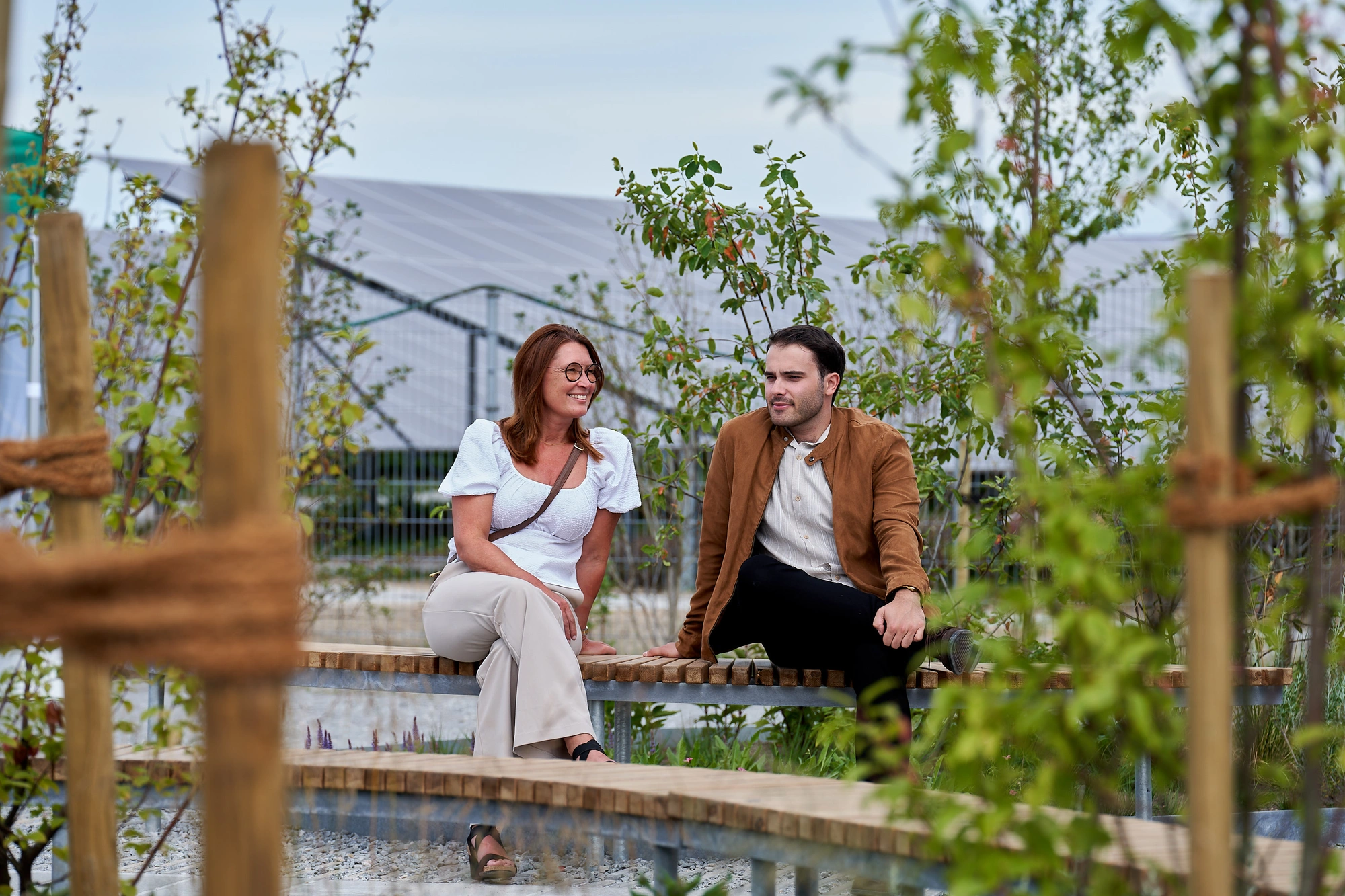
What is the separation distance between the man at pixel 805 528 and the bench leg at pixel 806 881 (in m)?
1.10

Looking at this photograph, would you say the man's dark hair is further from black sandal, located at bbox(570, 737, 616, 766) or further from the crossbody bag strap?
black sandal, located at bbox(570, 737, 616, 766)

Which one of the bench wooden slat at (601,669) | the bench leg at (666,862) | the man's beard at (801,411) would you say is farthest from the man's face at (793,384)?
the bench leg at (666,862)

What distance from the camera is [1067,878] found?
154 cm

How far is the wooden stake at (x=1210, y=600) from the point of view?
140 cm

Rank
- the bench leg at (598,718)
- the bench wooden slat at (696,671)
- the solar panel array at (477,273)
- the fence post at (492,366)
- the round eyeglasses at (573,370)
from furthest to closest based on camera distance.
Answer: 1. the solar panel array at (477,273)
2. the fence post at (492,366)
3. the round eyeglasses at (573,370)
4. the bench leg at (598,718)
5. the bench wooden slat at (696,671)

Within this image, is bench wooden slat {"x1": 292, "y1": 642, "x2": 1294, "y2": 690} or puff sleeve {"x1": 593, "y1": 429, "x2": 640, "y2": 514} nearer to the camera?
bench wooden slat {"x1": 292, "y1": 642, "x2": 1294, "y2": 690}

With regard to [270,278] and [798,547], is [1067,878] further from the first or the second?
[798,547]

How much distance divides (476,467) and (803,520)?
37.5 inches

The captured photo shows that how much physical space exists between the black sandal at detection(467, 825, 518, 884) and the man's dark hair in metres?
1.55

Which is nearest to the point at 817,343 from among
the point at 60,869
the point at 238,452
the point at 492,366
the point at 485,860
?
the point at 485,860

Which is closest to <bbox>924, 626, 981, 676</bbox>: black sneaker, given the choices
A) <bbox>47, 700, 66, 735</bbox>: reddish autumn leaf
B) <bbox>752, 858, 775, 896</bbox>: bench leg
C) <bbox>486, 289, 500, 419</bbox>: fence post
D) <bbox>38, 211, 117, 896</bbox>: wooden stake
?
<bbox>752, 858, 775, 896</bbox>: bench leg

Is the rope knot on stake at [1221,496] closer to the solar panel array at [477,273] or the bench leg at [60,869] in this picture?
the bench leg at [60,869]

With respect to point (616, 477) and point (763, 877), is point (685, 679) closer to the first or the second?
point (616, 477)

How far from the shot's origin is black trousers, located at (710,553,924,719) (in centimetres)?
350
